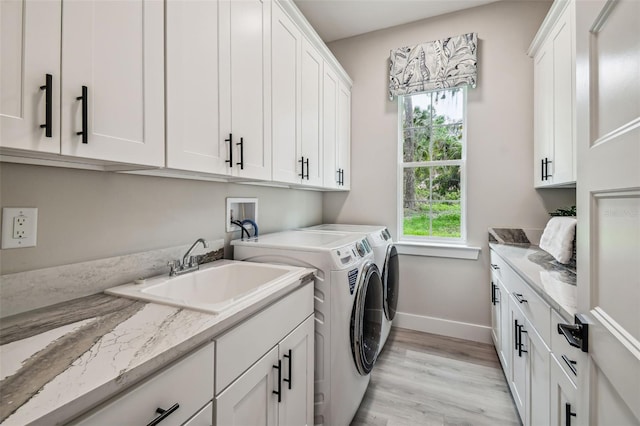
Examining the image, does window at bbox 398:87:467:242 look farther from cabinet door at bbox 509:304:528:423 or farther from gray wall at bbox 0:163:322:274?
gray wall at bbox 0:163:322:274

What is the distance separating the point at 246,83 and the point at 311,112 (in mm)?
817

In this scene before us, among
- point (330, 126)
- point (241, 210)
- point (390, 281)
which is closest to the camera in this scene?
point (241, 210)

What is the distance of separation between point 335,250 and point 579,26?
46.2 inches

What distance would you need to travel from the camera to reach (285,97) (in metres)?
1.85

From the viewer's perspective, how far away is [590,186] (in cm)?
69

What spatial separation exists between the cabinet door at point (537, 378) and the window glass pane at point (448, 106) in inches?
80.2

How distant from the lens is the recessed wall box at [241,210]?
5.90 feet

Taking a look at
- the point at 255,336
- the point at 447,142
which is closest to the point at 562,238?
the point at 447,142

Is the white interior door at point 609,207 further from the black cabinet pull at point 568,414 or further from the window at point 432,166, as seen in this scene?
the window at point 432,166

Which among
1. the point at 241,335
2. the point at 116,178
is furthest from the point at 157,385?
the point at 116,178

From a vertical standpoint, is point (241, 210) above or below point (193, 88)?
below

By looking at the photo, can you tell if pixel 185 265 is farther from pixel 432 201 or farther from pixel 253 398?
pixel 432 201

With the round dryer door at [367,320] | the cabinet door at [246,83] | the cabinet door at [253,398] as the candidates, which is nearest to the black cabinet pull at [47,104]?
the cabinet door at [246,83]

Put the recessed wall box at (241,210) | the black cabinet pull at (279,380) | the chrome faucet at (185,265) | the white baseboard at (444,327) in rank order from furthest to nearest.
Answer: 1. the white baseboard at (444,327)
2. the recessed wall box at (241,210)
3. the chrome faucet at (185,265)
4. the black cabinet pull at (279,380)
